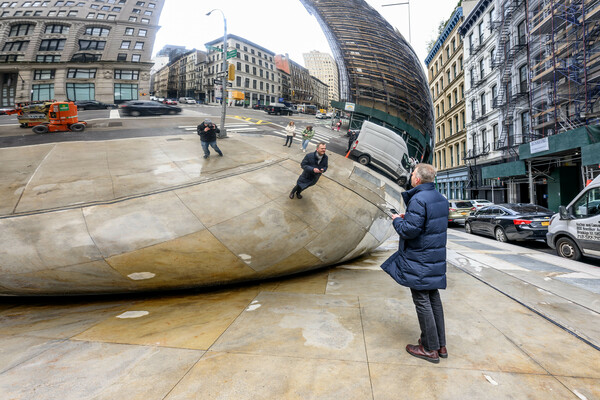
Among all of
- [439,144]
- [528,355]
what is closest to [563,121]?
[439,144]

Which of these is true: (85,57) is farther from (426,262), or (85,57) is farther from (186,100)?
(426,262)

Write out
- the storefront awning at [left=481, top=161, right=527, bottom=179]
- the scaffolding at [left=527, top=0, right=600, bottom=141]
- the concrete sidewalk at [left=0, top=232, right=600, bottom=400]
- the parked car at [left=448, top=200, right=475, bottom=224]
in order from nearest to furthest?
1. the concrete sidewalk at [left=0, top=232, right=600, bottom=400]
2. the scaffolding at [left=527, top=0, right=600, bottom=141]
3. the parked car at [left=448, top=200, right=475, bottom=224]
4. the storefront awning at [left=481, top=161, right=527, bottom=179]

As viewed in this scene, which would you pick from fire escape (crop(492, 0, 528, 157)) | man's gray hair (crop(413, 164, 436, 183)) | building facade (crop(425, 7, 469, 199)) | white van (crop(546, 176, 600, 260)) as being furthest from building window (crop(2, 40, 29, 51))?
building facade (crop(425, 7, 469, 199))

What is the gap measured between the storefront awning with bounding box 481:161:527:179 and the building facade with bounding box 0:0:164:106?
24.6 meters

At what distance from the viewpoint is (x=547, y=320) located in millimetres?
3539

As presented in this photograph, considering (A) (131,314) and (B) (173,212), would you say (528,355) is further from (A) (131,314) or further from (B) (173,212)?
(A) (131,314)

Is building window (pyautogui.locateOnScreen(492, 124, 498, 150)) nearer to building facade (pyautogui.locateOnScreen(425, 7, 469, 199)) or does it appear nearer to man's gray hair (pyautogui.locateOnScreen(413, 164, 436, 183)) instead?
building facade (pyautogui.locateOnScreen(425, 7, 469, 199))

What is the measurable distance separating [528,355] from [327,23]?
4817mm

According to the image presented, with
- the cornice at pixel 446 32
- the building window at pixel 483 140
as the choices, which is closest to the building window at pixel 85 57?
the building window at pixel 483 140

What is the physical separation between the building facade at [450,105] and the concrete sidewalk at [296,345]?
3254 cm

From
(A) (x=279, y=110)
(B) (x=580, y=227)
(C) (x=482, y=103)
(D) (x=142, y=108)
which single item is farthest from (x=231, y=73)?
(C) (x=482, y=103)

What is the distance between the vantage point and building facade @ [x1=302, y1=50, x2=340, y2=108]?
4.57 meters

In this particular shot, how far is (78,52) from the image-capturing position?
3906mm

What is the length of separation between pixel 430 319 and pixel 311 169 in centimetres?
226
